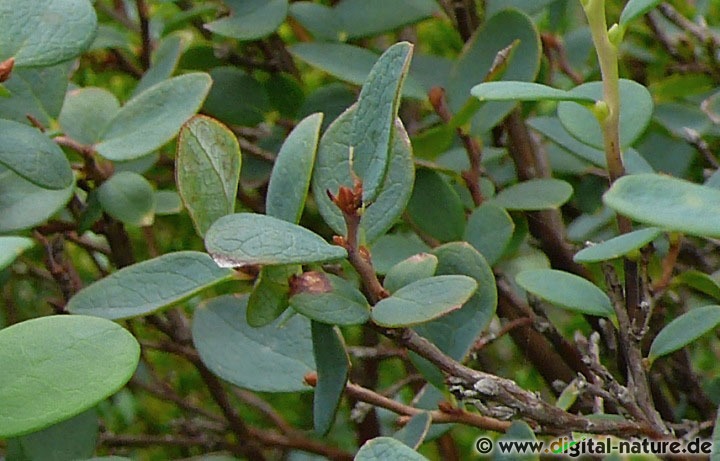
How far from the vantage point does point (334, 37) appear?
101 centimetres

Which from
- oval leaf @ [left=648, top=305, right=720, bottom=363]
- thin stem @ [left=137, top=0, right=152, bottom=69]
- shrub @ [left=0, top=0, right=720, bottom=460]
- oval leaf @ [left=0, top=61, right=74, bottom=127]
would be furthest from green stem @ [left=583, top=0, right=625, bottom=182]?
thin stem @ [left=137, top=0, right=152, bottom=69]

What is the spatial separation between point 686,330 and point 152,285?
1.30 feet

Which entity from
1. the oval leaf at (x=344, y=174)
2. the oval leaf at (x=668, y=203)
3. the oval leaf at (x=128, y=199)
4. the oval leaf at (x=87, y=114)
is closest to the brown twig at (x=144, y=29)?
the oval leaf at (x=87, y=114)

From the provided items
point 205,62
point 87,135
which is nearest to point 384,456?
point 87,135

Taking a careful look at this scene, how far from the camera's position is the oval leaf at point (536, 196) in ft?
2.87

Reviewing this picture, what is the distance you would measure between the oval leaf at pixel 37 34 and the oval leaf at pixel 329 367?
306mm

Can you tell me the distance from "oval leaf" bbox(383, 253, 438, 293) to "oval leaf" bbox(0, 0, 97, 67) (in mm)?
313

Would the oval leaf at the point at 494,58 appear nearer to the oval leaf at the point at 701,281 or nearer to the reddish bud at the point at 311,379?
the oval leaf at the point at 701,281

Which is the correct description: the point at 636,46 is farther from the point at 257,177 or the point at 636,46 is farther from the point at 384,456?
the point at 384,456

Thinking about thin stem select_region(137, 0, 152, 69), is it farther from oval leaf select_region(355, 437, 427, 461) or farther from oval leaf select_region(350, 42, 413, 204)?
oval leaf select_region(355, 437, 427, 461)

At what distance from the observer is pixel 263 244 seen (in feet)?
1.75

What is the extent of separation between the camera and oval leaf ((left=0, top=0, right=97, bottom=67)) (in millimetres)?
712

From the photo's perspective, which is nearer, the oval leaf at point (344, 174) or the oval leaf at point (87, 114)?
the oval leaf at point (344, 174)

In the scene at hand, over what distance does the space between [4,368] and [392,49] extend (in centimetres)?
31
